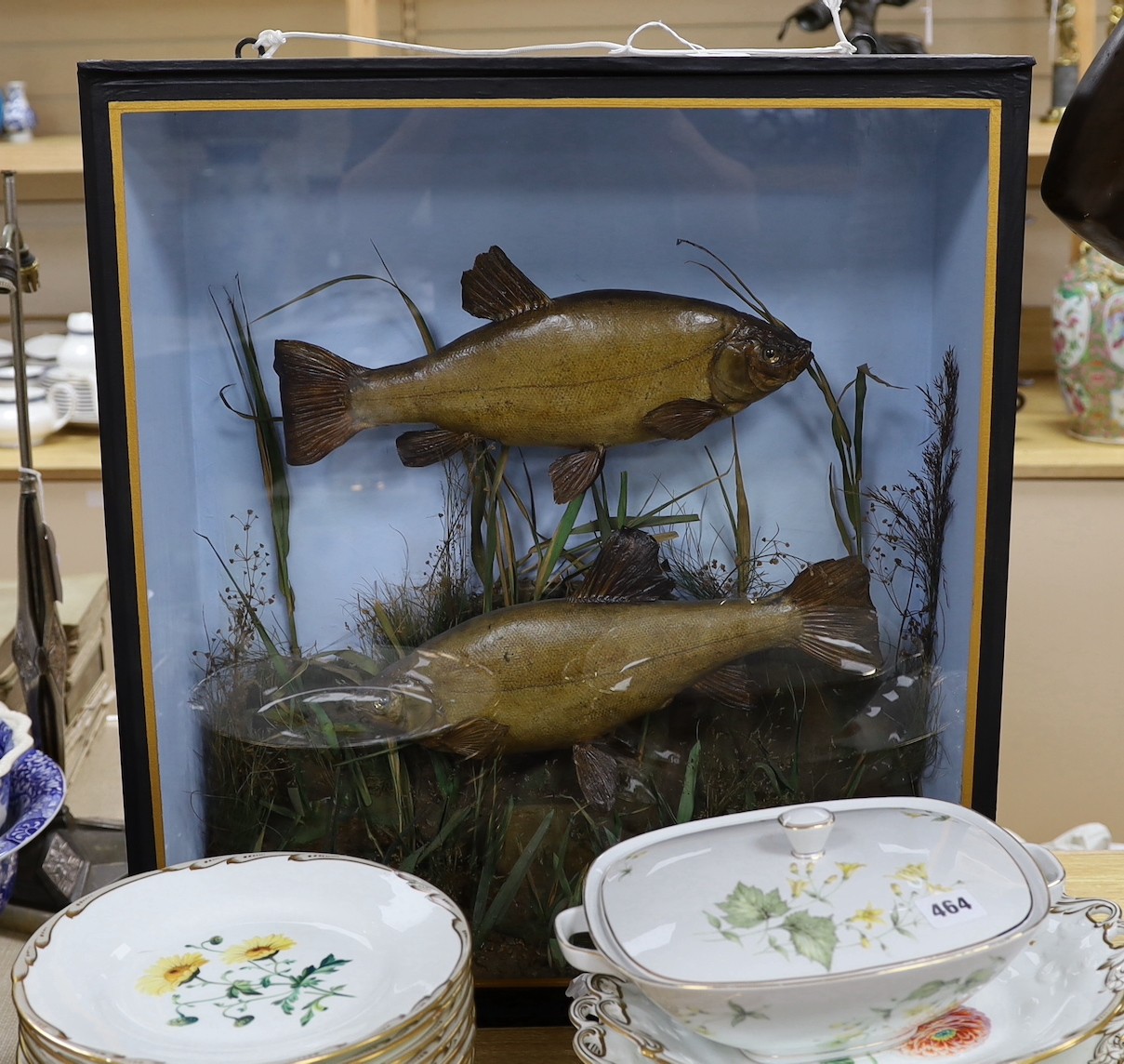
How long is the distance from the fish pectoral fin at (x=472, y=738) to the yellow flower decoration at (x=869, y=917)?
219 millimetres

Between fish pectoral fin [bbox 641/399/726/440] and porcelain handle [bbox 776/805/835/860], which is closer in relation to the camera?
porcelain handle [bbox 776/805/835/860]

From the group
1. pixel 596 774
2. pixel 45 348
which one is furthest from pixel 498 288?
pixel 45 348

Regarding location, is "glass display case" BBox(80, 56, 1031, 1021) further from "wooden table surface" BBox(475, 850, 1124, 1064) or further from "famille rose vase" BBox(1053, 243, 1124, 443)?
"famille rose vase" BBox(1053, 243, 1124, 443)

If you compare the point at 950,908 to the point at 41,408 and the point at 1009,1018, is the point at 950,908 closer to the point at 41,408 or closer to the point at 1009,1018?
the point at 1009,1018

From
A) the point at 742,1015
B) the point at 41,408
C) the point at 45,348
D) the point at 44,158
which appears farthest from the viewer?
the point at 45,348

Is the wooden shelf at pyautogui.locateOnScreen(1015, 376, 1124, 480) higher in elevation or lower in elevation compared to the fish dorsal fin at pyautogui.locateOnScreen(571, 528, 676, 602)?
lower

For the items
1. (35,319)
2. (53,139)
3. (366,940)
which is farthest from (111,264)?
(35,319)

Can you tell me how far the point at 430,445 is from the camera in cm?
62

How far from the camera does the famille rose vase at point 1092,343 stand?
172 cm

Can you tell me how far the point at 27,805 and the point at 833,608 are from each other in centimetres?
45

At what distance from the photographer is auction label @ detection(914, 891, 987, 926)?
1.58ft

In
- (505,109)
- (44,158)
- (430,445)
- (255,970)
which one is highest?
(44,158)

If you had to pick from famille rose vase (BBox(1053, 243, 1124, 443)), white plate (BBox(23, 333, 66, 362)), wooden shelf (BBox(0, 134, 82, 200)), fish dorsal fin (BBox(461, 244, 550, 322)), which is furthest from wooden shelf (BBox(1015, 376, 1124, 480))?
white plate (BBox(23, 333, 66, 362))

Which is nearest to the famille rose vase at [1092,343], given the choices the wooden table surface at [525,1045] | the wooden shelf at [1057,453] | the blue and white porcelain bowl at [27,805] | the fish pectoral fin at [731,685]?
the wooden shelf at [1057,453]
